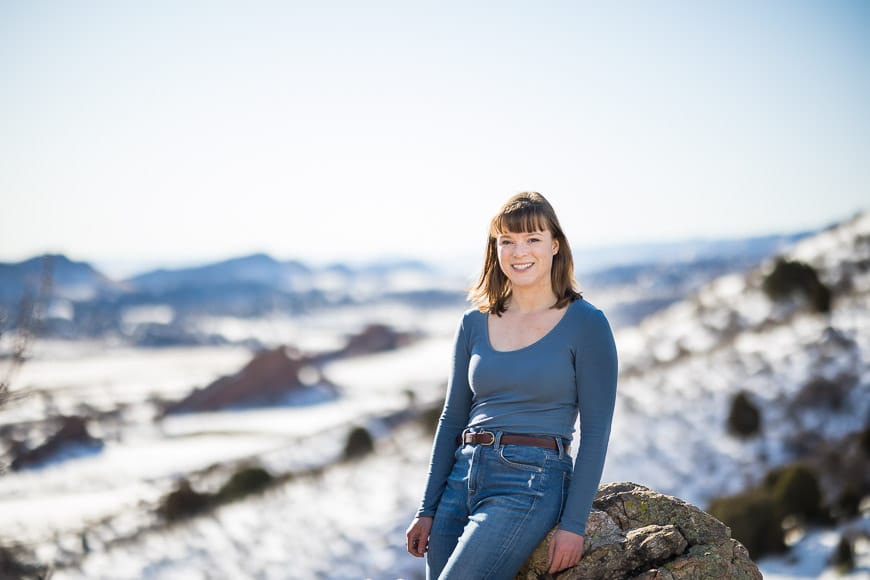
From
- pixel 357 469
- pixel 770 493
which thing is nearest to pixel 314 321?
pixel 357 469

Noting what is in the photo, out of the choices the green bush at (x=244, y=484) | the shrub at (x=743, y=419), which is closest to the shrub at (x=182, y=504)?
the green bush at (x=244, y=484)

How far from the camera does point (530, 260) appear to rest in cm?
279

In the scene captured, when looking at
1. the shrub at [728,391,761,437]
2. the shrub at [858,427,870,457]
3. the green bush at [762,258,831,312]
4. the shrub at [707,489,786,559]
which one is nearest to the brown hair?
the shrub at [707,489,786,559]

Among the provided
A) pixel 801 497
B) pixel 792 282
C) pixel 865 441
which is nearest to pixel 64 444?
Result: pixel 792 282

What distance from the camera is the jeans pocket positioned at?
2.60 meters

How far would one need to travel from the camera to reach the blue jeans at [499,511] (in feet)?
8.26

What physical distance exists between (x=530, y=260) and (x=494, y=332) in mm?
308

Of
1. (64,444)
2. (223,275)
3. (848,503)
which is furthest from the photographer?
(223,275)

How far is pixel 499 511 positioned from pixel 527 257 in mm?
915

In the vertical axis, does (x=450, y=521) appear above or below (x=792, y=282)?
above

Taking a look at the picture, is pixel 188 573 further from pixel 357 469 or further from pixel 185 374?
pixel 185 374

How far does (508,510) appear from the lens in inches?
100

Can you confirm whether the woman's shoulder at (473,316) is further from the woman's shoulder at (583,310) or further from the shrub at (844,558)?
the shrub at (844,558)

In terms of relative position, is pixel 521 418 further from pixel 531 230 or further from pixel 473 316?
pixel 531 230
